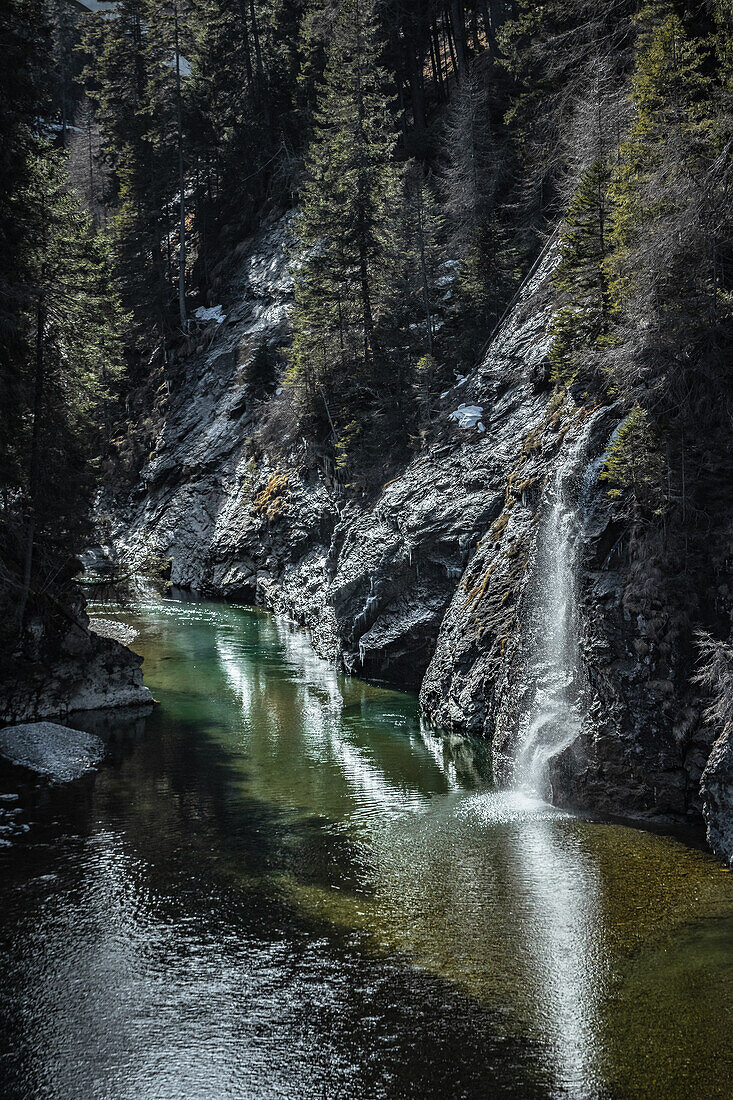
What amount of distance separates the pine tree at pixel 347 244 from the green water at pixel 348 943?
19437 millimetres

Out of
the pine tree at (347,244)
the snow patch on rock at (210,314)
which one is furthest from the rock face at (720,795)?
the snow patch on rock at (210,314)

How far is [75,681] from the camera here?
1881cm

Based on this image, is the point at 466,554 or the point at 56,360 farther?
the point at 466,554

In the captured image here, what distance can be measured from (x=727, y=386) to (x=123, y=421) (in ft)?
142

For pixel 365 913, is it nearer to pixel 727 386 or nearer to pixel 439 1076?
pixel 439 1076

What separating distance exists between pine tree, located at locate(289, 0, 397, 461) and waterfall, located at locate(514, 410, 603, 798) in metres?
14.9

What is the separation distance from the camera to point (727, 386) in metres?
12.5

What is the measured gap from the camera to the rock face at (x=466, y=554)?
12.6 m

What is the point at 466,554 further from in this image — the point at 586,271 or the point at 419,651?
the point at 586,271

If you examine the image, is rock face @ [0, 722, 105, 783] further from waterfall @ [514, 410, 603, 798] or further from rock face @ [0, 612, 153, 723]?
waterfall @ [514, 410, 603, 798]

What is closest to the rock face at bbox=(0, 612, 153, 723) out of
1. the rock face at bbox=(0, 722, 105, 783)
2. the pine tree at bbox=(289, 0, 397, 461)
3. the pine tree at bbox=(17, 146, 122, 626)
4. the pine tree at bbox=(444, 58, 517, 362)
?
the rock face at bbox=(0, 722, 105, 783)

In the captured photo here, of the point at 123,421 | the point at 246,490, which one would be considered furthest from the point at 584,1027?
the point at 123,421

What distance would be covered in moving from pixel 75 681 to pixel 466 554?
10962 mm

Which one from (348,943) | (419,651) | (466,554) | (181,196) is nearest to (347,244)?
(466,554)
